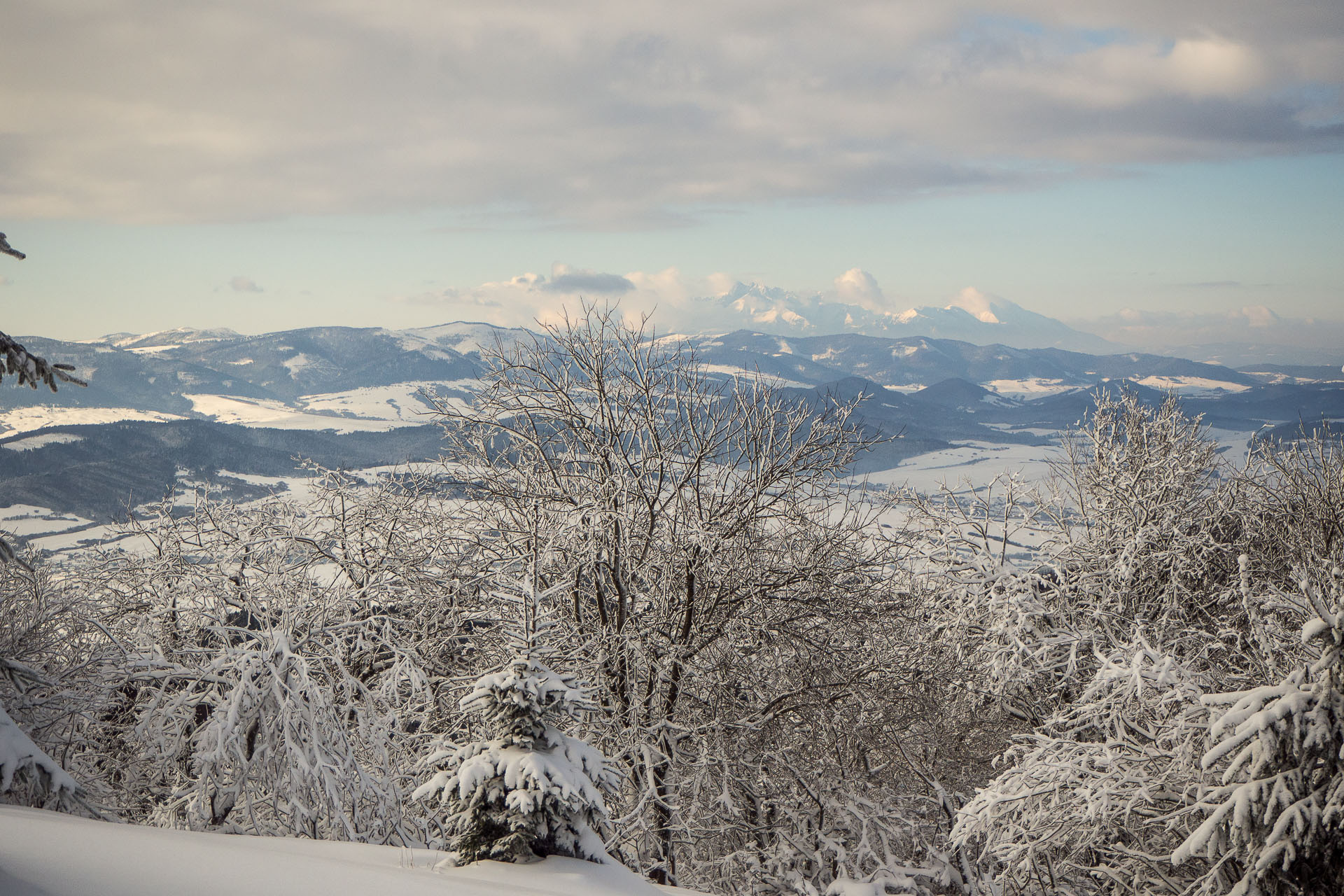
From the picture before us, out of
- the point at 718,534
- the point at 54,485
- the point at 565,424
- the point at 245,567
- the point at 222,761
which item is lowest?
the point at 54,485

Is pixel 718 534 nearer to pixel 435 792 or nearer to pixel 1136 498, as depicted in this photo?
pixel 435 792

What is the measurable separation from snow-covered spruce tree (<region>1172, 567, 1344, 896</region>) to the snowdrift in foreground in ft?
16.1

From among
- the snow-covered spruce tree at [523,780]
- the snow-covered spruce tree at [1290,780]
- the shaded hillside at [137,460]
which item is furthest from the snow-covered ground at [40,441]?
the snow-covered spruce tree at [1290,780]

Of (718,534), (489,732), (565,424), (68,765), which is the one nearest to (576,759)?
(489,732)

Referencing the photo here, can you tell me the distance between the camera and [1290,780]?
6980mm

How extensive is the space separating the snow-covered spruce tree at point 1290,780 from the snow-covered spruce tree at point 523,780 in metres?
4.96

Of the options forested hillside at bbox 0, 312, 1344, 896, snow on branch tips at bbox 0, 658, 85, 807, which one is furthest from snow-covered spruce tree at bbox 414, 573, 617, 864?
snow on branch tips at bbox 0, 658, 85, 807

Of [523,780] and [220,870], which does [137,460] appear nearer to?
[220,870]

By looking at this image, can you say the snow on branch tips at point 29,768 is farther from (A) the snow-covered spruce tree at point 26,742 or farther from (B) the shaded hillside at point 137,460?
(B) the shaded hillside at point 137,460

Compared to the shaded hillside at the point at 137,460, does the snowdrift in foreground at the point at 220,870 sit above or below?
above

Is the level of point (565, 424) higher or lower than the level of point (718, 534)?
higher

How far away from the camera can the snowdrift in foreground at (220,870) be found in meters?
5.53

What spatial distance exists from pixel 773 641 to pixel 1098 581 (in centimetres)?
714

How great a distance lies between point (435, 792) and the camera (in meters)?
6.81
